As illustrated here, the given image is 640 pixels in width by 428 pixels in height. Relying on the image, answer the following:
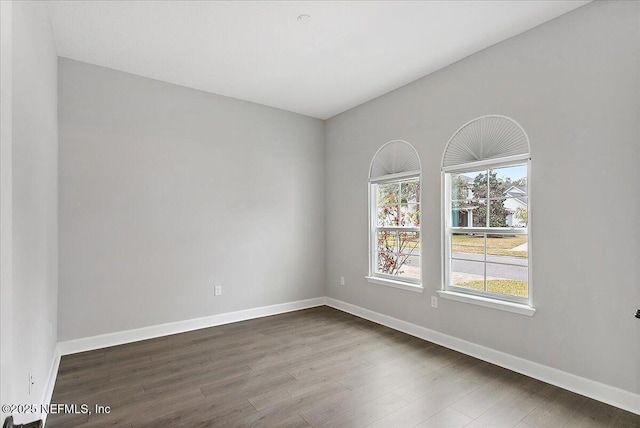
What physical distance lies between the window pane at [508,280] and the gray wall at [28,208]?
133 inches

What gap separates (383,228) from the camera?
14.2 feet

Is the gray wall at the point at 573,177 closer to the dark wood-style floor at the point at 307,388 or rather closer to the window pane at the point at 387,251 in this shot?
the dark wood-style floor at the point at 307,388

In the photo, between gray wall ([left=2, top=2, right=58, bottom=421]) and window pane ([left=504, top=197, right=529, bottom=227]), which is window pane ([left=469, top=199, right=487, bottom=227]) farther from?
gray wall ([left=2, top=2, right=58, bottom=421])

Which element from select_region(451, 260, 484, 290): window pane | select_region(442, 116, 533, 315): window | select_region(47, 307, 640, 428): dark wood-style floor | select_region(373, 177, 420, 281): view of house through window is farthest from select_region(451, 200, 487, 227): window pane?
select_region(47, 307, 640, 428): dark wood-style floor

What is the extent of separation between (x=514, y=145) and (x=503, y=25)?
1003mm

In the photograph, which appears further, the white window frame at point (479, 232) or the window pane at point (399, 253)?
the window pane at point (399, 253)

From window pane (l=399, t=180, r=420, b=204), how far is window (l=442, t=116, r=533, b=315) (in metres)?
0.44

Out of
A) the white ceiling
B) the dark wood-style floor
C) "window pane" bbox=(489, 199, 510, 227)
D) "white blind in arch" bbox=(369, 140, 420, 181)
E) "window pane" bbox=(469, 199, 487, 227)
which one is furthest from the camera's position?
"white blind in arch" bbox=(369, 140, 420, 181)

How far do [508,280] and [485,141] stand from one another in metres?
1.31

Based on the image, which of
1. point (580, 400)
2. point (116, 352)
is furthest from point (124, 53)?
point (580, 400)

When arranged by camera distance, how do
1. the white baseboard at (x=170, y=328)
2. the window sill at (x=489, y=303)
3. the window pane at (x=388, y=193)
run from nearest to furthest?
1. the window sill at (x=489, y=303)
2. the white baseboard at (x=170, y=328)
3. the window pane at (x=388, y=193)

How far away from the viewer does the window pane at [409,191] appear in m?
3.89

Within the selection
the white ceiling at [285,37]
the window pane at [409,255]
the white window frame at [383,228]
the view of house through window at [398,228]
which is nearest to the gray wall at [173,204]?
the white ceiling at [285,37]

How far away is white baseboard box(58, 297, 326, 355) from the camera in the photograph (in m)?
3.28
